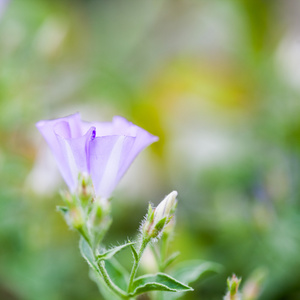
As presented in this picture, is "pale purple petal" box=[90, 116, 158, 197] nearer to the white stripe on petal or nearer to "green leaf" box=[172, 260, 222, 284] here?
the white stripe on petal

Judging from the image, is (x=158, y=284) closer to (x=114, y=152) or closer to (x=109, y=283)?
(x=109, y=283)

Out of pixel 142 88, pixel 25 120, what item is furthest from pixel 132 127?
pixel 142 88

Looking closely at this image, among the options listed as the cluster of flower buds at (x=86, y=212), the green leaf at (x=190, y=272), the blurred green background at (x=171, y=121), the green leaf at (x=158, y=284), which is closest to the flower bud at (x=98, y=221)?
the cluster of flower buds at (x=86, y=212)

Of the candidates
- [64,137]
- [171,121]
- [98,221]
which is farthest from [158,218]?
[171,121]

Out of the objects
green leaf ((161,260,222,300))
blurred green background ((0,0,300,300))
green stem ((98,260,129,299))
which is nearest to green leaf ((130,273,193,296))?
green stem ((98,260,129,299))

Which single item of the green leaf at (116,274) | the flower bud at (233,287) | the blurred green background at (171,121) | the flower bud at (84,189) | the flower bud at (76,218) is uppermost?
the blurred green background at (171,121)

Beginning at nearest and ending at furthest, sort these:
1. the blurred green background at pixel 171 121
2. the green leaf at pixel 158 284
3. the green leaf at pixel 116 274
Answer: the green leaf at pixel 158 284, the green leaf at pixel 116 274, the blurred green background at pixel 171 121

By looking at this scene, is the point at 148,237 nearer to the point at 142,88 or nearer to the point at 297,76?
the point at 297,76

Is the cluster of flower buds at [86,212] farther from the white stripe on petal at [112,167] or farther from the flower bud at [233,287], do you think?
the flower bud at [233,287]
